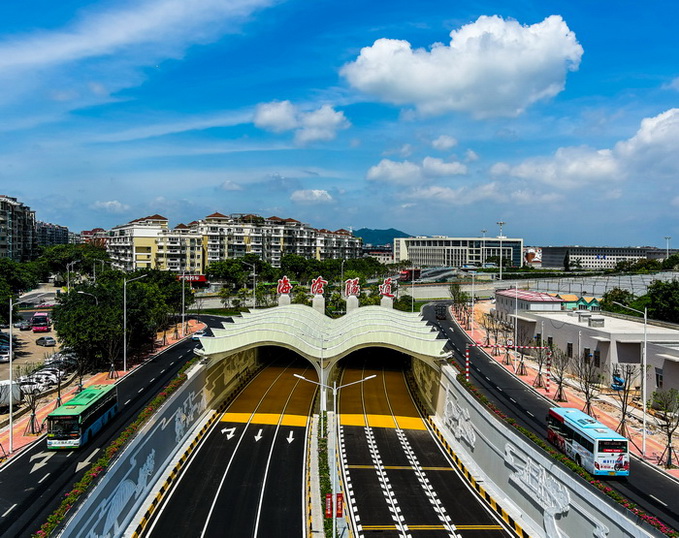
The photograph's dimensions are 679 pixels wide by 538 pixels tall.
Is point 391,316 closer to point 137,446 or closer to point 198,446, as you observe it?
point 198,446

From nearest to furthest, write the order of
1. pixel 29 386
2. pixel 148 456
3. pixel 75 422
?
pixel 148 456, pixel 75 422, pixel 29 386

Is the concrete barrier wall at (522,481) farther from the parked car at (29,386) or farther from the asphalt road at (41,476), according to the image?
the parked car at (29,386)

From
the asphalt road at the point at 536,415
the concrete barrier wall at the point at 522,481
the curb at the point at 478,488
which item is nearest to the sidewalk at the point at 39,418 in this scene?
the curb at the point at 478,488

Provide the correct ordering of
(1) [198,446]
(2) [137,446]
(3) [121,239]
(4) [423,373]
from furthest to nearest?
(3) [121,239]
(4) [423,373]
(1) [198,446]
(2) [137,446]

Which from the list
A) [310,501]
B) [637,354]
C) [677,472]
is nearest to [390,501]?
[310,501]

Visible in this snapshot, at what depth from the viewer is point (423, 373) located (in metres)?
44.8

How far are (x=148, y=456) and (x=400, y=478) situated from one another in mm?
13906

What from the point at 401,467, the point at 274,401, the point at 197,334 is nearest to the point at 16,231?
the point at 197,334

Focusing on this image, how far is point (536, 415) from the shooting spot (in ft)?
127

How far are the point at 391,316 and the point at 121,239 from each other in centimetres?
11529

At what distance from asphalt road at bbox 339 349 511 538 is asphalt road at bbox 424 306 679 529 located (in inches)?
291

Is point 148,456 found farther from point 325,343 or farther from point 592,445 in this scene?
point 592,445

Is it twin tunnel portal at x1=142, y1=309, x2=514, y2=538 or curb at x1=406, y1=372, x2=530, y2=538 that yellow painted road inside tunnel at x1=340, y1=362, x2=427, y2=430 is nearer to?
twin tunnel portal at x1=142, y1=309, x2=514, y2=538

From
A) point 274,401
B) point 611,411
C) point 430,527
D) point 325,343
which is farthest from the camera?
point 274,401
